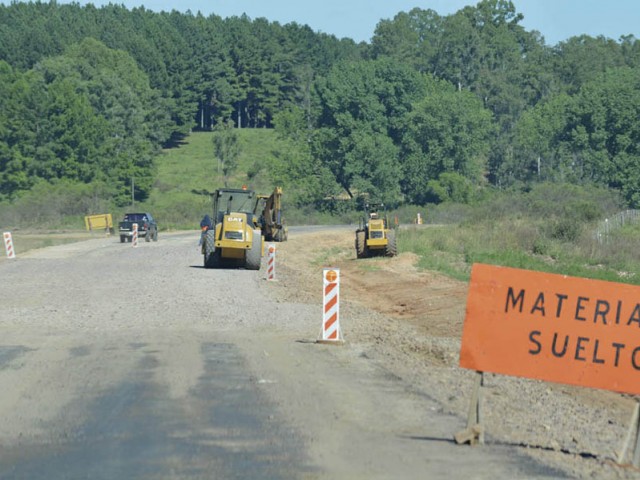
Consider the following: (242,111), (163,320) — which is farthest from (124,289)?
(242,111)

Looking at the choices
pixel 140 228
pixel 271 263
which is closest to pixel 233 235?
pixel 271 263

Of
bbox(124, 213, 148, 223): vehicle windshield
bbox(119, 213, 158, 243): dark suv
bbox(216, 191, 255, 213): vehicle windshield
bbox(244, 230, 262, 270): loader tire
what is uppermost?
bbox(216, 191, 255, 213): vehicle windshield

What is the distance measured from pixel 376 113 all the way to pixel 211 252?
7374cm

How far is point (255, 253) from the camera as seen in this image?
115ft

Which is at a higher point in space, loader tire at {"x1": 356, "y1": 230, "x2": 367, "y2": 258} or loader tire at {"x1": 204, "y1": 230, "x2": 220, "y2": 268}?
loader tire at {"x1": 204, "y1": 230, "x2": 220, "y2": 268}

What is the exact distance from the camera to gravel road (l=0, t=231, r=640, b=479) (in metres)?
9.38

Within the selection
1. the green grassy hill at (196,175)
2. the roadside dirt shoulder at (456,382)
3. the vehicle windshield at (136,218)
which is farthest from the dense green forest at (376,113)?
the roadside dirt shoulder at (456,382)

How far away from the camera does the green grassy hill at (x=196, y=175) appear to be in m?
97.1

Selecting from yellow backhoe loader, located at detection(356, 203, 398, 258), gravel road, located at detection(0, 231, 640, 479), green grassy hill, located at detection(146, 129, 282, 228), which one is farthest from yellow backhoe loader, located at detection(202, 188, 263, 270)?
green grassy hill, located at detection(146, 129, 282, 228)

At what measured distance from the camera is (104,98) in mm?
121938

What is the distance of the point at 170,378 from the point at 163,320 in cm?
731

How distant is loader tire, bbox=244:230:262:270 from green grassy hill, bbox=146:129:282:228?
169 ft

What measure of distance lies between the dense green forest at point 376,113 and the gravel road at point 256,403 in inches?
3090

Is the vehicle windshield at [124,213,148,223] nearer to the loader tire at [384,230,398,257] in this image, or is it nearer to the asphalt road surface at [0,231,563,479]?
the loader tire at [384,230,398,257]
